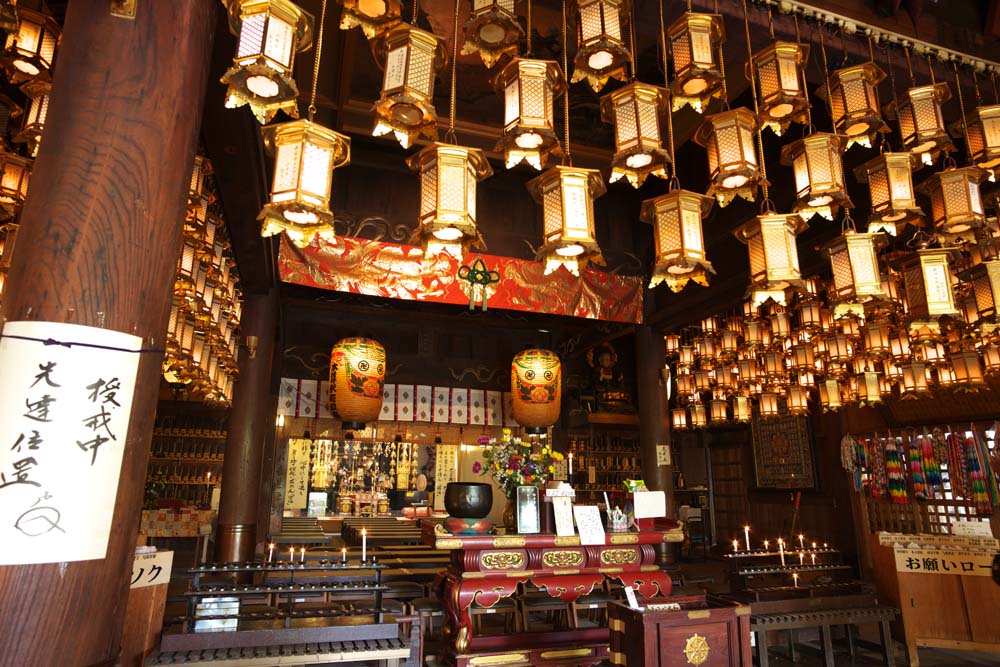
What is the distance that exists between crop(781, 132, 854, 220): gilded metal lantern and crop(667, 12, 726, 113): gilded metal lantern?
688 millimetres

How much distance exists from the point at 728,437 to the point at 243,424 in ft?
33.3

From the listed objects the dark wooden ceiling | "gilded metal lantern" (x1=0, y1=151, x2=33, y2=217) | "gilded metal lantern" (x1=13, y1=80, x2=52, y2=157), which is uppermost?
the dark wooden ceiling

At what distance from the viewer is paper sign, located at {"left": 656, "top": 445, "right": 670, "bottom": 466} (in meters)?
7.33

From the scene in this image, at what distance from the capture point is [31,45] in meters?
2.73

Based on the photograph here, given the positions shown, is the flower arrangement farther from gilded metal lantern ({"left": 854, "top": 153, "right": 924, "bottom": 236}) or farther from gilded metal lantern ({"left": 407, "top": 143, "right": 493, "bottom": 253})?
gilded metal lantern ({"left": 854, "top": 153, "right": 924, "bottom": 236})

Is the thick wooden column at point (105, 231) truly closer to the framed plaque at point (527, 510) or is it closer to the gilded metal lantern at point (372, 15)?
the gilded metal lantern at point (372, 15)

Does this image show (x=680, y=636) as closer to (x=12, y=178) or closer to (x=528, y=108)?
(x=528, y=108)

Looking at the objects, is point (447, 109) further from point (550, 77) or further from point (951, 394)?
point (951, 394)

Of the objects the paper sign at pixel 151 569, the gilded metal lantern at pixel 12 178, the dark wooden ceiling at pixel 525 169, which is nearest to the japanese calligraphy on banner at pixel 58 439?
the paper sign at pixel 151 569

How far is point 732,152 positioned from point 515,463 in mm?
2689

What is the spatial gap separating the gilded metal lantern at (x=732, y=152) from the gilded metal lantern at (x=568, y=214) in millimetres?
651

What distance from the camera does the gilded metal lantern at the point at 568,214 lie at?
2.94 metres

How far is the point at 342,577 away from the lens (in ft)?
16.0

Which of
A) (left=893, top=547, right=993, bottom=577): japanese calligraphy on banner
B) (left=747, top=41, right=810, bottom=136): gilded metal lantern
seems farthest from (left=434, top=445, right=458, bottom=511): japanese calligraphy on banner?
(left=747, top=41, right=810, bottom=136): gilded metal lantern
